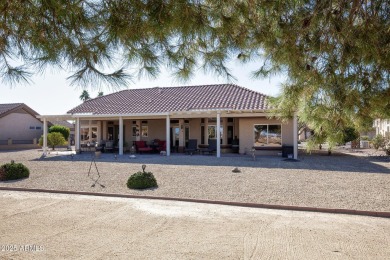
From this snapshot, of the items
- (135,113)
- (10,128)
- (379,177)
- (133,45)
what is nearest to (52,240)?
(133,45)

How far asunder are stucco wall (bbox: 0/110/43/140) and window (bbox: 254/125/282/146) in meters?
30.0

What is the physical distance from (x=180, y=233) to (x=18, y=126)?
128ft

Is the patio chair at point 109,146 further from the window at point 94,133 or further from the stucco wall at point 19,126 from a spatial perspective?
the stucco wall at point 19,126

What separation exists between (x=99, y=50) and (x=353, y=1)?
336 centimetres

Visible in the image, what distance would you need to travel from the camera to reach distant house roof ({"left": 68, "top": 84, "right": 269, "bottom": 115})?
23406 millimetres

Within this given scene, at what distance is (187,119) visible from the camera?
84.9 feet

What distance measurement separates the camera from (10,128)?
3762 cm

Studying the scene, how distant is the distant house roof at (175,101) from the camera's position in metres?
23.4

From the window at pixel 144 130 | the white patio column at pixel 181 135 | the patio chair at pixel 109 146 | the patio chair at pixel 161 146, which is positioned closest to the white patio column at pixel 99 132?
the patio chair at pixel 109 146

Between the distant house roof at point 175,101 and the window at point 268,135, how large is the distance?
1.91m

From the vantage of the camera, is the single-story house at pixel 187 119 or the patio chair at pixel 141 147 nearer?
the single-story house at pixel 187 119

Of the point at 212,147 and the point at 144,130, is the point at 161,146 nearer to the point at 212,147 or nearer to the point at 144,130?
the point at 144,130

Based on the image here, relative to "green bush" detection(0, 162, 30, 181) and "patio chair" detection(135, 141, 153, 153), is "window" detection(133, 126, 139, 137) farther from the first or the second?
"green bush" detection(0, 162, 30, 181)

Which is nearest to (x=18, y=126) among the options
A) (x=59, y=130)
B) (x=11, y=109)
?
(x=11, y=109)
